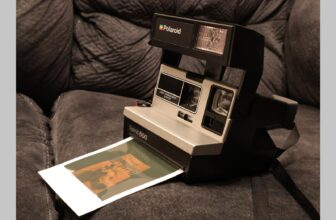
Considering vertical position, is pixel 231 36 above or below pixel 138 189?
above

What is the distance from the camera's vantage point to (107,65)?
53.2 inches

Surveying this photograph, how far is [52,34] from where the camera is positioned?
1.28m

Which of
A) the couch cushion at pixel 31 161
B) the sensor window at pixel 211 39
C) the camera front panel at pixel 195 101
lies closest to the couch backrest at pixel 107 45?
the couch cushion at pixel 31 161

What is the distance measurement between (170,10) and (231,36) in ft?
2.14

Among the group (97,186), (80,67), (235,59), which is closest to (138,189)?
(97,186)

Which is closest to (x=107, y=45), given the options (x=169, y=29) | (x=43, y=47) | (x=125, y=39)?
(x=125, y=39)

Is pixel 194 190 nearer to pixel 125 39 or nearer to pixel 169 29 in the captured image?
pixel 169 29

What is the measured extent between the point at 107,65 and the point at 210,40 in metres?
0.62

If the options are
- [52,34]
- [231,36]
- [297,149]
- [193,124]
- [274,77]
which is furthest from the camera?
[274,77]

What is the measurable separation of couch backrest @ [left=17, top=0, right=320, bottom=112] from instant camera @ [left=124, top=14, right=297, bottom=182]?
424 mm

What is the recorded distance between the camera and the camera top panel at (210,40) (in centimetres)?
76

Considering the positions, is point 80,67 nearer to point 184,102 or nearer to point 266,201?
point 184,102

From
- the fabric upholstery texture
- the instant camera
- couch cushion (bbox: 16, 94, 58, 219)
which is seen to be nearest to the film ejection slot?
the instant camera

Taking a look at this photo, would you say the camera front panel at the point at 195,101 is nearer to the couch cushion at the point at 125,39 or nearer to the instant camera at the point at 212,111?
the instant camera at the point at 212,111
